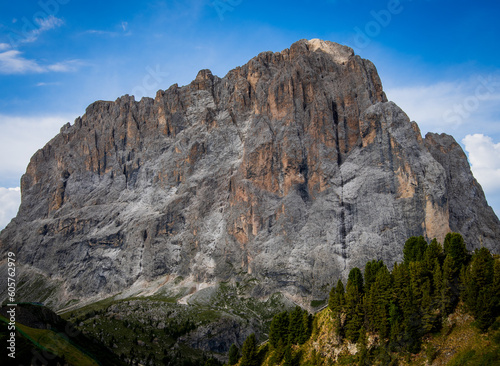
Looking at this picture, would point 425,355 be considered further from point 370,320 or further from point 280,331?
point 280,331

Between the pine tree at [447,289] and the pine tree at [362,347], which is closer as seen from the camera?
the pine tree at [447,289]

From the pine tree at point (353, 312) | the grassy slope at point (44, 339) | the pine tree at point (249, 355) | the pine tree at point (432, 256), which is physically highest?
the pine tree at point (432, 256)

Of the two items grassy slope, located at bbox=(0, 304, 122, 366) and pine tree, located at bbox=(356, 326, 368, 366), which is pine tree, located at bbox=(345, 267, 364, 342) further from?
grassy slope, located at bbox=(0, 304, 122, 366)

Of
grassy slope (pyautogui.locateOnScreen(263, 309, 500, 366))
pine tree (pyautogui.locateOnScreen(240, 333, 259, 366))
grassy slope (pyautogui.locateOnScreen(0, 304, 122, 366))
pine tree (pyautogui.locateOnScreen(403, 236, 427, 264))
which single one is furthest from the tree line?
grassy slope (pyautogui.locateOnScreen(0, 304, 122, 366))

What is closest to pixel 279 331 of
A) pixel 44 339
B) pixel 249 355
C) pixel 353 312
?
pixel 249 355

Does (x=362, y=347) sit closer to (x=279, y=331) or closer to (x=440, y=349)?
(x=440, y=349)

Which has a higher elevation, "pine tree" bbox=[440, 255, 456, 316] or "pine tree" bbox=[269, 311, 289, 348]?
"pine tree" bbox=[440, 255, 456, 316]

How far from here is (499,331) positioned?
75188 millimetres

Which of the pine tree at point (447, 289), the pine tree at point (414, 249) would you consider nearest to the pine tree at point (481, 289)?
the pine tree at point (447, 289)

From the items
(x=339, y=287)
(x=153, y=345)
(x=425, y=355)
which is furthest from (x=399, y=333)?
(x=153, y=345)

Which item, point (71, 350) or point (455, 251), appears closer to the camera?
point (455, 251)

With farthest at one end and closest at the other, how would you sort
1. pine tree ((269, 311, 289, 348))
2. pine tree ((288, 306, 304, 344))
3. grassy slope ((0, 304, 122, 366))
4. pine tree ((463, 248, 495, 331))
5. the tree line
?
pine tree ((269, 311, 289, 348)), pine tree ((288, 306, 304, 344)), grassy slope ((0, 304, 122, 366)), the tree line, pine tree ((463, 248, 495, 331))

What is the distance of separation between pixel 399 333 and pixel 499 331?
16963 mm

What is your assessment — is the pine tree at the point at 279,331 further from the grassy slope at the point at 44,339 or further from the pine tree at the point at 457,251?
the grassy slope at the point at 44,339
